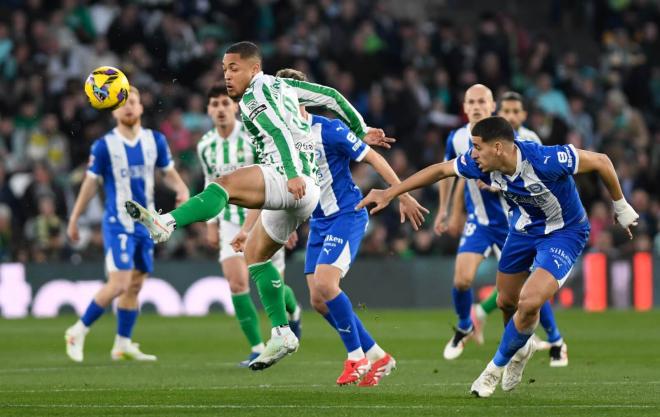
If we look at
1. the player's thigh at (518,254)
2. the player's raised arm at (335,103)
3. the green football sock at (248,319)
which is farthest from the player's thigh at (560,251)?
the green football sock at (248,319)

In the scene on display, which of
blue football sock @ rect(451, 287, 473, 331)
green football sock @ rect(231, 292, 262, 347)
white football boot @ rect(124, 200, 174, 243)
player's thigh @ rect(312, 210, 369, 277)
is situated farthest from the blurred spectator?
white football boot @ rect(124, 200, 174, 243)

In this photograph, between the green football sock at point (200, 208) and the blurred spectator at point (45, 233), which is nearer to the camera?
the green football sock at point (200, 208)

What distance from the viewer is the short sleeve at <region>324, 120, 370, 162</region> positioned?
10797 millimetres

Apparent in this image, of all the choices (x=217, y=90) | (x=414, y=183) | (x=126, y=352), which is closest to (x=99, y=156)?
(x=217, y=90)

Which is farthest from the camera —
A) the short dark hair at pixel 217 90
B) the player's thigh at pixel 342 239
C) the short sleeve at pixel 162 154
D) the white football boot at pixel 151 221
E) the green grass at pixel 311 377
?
the short sleeve at pixel 162 154

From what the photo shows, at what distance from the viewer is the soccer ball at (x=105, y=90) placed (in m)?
11.7

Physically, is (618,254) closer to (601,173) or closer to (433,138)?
(433,138)

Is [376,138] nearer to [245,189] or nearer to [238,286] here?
[245,189]

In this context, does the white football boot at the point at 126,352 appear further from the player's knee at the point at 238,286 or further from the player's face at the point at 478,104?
the player's face at the point at 478,104

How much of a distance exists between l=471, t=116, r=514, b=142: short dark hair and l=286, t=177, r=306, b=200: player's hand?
1220mm

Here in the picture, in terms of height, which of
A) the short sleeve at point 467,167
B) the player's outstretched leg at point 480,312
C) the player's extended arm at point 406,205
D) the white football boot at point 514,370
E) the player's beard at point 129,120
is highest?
the player's beard at point 129,120

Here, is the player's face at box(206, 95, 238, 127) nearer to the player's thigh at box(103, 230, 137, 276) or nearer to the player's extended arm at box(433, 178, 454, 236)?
the player's thigh at box(103, 230, 137, 276)

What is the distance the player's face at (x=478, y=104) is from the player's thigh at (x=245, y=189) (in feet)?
13.2

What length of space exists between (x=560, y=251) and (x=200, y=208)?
100 inches
